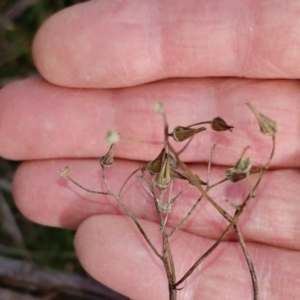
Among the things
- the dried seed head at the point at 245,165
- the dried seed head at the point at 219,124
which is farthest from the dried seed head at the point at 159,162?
the dried seed head at the point at 245,165

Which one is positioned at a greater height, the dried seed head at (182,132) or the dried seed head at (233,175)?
the dried seed head at (182,132)

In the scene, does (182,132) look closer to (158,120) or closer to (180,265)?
(158,120)

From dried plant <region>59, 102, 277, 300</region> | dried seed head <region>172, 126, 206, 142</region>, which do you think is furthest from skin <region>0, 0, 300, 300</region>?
dried seed head <region>172, 126, 206, 142</region>

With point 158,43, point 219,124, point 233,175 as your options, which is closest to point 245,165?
point 233,175

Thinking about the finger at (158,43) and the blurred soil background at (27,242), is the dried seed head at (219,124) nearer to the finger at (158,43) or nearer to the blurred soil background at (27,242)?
the finger at (158,43)

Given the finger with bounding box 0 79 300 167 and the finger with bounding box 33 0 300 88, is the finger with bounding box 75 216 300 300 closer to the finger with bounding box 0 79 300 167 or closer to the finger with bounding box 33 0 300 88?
the finger with bounding box 0 79 300 167

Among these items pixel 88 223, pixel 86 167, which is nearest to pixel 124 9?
pixel 86 167

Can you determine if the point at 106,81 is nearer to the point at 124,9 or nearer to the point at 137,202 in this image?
the point at 124,9
